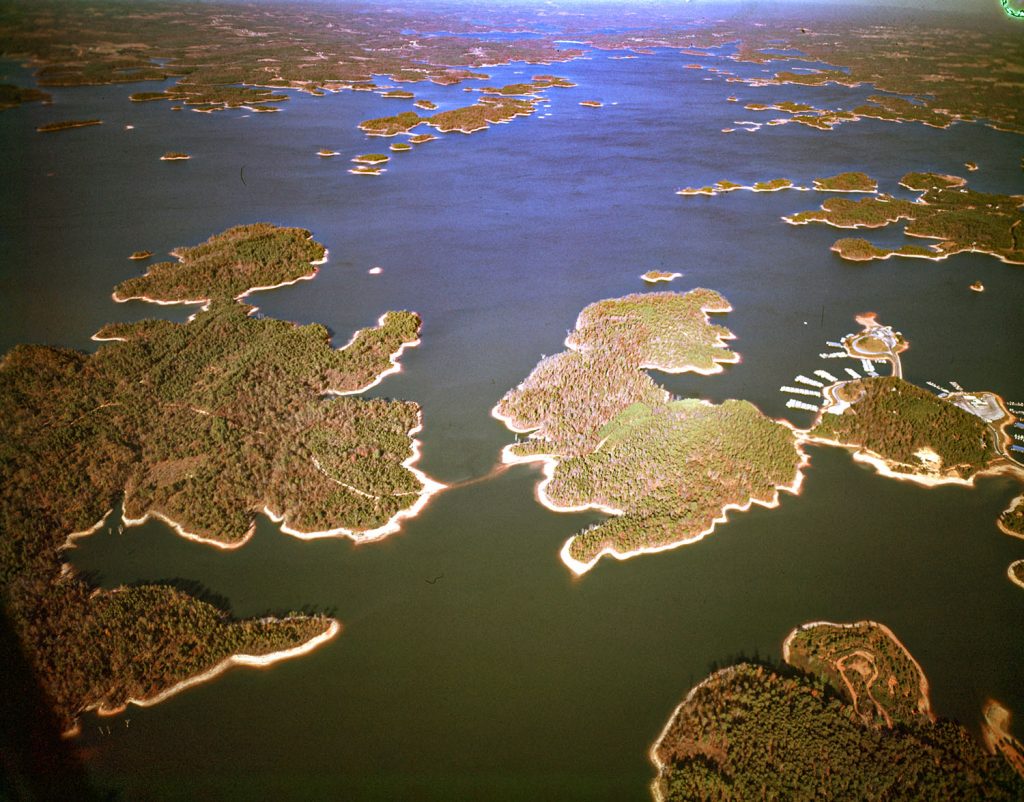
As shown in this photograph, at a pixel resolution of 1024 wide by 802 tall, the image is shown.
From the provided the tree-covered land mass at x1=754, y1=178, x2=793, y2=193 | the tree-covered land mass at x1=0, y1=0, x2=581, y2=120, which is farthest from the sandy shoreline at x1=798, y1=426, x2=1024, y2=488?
the tree-covered land mass at x1=0, y1=0, x2=581, y2=120

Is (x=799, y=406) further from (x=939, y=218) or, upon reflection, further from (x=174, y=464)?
(x=939, y=218)

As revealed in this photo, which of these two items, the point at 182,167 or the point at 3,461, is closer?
the point at 3,461

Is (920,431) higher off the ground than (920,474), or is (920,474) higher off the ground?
(920,431)

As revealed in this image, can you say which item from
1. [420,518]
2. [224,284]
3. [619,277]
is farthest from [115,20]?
[420,518]

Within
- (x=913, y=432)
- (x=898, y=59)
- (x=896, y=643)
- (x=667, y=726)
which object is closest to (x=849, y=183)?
(x=913, y=432)

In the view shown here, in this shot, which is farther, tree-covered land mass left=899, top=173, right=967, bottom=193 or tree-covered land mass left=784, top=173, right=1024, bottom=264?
tree-covered land mass left=899, top=173, right=967, bottom=193

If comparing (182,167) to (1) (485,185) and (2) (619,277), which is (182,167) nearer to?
(1) (485,185)

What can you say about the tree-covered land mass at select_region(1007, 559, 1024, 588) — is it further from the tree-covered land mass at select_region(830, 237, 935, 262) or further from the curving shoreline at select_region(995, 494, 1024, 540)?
the tree-covered land mass at select_region(830, 237, 935, 262)
